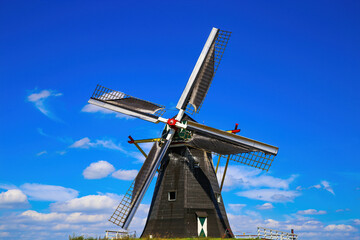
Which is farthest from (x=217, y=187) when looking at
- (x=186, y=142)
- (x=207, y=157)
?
(x=186, y=142)

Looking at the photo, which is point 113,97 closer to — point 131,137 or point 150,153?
point 131,137

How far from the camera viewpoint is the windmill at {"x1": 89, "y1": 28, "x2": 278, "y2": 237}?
2514 cm

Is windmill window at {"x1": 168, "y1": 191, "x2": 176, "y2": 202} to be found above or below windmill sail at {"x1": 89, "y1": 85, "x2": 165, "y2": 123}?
below

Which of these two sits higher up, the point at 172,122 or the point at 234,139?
the point at 172,122

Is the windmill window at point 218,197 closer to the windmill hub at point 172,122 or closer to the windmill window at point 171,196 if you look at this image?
the windmill window at point 171,196

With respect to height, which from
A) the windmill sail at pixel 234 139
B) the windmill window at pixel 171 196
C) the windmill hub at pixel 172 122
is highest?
the windmill hub at pixel 172 122

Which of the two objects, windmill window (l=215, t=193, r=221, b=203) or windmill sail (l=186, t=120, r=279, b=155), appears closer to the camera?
windmill sail (l=186, t=120, r=279, b=155)

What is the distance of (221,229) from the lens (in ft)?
84.2

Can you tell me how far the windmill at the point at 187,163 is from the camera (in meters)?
25.1

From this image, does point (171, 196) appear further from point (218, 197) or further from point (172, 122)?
point (172, 122)

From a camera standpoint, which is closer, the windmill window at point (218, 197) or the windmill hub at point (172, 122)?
the windmill hub at point (172, 122)

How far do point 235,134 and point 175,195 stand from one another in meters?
5.43

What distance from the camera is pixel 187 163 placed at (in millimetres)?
26375

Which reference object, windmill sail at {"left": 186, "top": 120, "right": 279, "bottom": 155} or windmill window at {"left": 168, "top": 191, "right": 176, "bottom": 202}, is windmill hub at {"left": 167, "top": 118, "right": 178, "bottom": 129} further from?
windmill window at {"left": 168, "top": 191, "right": 176, "bottom": 202}
